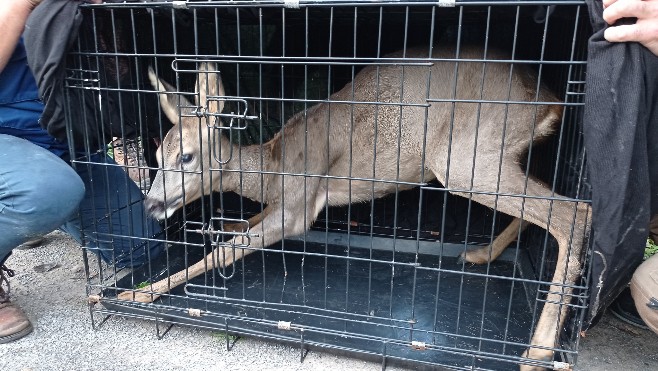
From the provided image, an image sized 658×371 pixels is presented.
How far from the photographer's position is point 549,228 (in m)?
2.77

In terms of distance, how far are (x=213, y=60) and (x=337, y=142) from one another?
1.38 m

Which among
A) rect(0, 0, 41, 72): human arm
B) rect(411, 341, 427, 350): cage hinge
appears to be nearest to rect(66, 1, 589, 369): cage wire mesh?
rect(411, 341, 427, 350): cage hinge

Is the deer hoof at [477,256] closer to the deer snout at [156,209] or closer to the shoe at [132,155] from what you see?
the deer snout at [156,209]

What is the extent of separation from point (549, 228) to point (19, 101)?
3188 millimetres

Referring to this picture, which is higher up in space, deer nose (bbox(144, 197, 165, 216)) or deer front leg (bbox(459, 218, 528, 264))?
deer nose (bbox(144, 197, 165, 216))

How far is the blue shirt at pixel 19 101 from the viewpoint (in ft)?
9.80

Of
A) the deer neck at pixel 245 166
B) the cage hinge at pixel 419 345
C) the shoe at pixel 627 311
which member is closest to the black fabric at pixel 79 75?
the deer neck at pixel 245 166

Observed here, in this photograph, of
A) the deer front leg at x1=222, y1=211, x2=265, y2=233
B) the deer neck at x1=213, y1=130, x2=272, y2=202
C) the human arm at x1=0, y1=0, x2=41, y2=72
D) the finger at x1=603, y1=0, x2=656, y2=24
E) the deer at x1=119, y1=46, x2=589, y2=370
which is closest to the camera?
the finger at x1=603, y1=0, x2=656, y2=24

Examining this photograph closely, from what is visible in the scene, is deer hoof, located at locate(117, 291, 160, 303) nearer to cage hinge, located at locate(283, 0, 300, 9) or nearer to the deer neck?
the deer neck

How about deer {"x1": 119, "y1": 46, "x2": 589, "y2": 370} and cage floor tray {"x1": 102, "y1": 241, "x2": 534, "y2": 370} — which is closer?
cage floor tray {"x1": 102, "y1": 241, "x2": 534, "y2": 370}

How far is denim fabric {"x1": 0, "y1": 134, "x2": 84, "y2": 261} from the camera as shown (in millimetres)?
2666

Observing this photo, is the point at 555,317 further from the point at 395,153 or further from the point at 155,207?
the point at 155,207

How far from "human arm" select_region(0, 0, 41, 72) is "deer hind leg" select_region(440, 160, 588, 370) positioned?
A: 258cm

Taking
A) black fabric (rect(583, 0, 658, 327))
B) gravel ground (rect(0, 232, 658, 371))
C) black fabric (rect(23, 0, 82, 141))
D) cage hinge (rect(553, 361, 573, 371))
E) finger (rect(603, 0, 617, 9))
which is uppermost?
finger (rect(603, 0, 617, 9))
